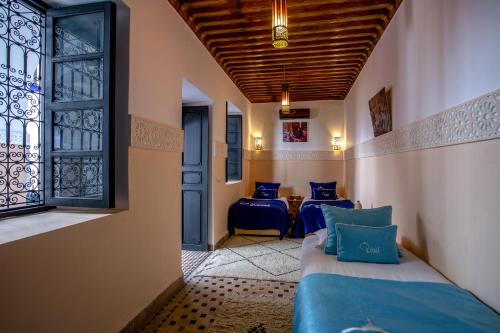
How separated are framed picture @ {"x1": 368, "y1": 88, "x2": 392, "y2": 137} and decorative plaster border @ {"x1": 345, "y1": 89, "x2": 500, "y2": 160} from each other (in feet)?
0.86

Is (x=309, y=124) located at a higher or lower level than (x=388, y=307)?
higher

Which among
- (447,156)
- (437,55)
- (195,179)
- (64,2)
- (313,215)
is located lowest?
(313,215)

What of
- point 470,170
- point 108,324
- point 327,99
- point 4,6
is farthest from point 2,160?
point 327,99

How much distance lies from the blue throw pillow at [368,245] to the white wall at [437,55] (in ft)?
3.72

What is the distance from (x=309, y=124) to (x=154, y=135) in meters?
5.34

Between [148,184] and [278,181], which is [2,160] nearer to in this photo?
[148,184]

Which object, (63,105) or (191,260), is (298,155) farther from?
(63,105)

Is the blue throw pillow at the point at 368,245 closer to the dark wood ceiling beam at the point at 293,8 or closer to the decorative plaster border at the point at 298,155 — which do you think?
the dark wood ceiling beam at the point at 293,8

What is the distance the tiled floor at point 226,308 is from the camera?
93.4 inches

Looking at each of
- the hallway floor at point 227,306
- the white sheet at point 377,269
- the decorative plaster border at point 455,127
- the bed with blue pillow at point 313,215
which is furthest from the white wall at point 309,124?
the white sheet at point 377,269

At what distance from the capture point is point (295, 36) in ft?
12.7

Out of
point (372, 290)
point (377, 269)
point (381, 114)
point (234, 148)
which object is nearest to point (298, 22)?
point (381, 114)

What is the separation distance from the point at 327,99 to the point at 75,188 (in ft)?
20.6

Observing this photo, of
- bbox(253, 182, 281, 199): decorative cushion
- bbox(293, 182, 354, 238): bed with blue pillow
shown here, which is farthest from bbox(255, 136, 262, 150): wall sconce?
bbox(293, 182, 354, 238): bed with blue pillow
